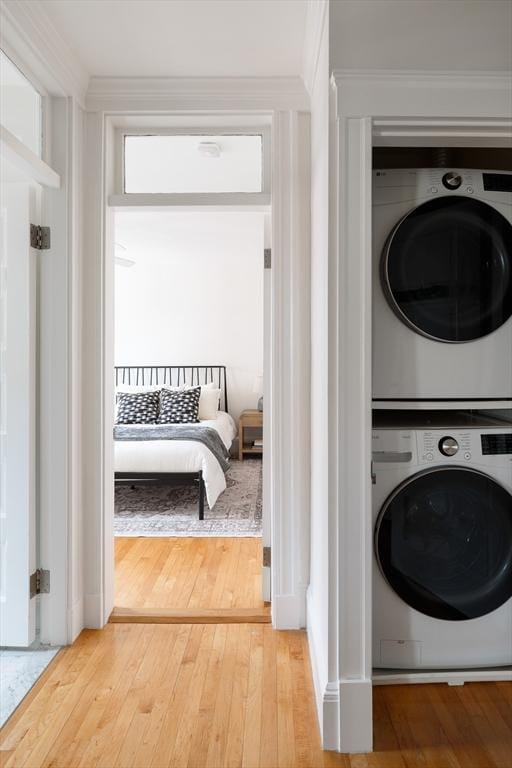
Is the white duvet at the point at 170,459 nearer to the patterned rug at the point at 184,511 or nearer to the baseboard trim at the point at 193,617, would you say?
the patterned rug at the point at 184,511

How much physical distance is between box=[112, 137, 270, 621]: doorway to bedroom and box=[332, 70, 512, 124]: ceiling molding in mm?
957

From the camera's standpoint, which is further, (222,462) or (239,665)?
(222,462)

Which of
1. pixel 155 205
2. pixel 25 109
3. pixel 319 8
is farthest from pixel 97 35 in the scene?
pixel 319 8

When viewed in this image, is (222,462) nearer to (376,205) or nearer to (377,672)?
(377,672)

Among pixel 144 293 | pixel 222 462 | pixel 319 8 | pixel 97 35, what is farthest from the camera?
pixel 144 293

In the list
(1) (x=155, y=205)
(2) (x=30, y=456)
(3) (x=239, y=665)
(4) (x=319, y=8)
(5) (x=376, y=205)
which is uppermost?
(4) (x=319, y=8)

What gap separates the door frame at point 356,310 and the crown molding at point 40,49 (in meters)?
1.12

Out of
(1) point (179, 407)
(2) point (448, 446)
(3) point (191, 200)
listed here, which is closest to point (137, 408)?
(1) point (179, 407)

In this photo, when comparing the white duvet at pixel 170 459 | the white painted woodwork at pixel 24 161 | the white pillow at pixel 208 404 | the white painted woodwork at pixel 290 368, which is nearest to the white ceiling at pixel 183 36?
the white painted woodwork at pixel 290 368

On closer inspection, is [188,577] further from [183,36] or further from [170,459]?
[183,36]

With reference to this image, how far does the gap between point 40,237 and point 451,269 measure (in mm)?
1673

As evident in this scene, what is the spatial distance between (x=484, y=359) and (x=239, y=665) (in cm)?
152

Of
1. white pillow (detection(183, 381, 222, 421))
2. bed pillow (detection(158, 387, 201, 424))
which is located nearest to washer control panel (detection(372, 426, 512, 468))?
bed pillow (detection(158, 387, 201, 424))

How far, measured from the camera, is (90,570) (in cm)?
240
